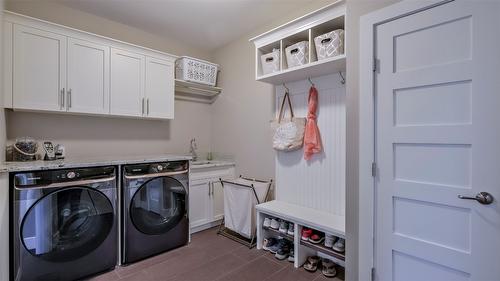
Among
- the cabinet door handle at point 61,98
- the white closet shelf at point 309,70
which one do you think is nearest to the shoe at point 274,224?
the white closet shelf at point 309,70

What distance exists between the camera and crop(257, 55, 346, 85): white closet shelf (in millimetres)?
2026

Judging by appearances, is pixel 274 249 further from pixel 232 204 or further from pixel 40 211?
pixel 40 211

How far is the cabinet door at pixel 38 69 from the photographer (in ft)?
6.64

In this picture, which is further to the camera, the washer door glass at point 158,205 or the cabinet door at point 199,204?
the cabinet door at point 199,204

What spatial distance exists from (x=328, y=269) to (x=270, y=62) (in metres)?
2.08

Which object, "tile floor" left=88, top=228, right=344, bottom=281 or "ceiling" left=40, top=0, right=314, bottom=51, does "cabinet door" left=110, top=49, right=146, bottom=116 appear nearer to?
"ceiling" left=40, top=0, right=314, bottom=51

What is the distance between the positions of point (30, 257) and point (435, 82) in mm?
2993

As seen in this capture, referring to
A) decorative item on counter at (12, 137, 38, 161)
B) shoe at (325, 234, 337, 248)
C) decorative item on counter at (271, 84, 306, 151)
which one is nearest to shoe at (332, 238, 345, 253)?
shoe at (325, 234, 337, 248)

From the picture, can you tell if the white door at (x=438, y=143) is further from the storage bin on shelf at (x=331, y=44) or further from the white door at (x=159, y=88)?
the white door at (x=159, y=88)

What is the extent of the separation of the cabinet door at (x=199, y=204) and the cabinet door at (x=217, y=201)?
3.3 inches

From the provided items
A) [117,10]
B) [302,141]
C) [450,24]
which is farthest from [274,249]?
[117,10]

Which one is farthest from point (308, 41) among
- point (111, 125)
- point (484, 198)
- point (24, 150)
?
point (24, 150)

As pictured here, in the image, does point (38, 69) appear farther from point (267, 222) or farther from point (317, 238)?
point (317, 238)

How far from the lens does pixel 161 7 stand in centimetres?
256
